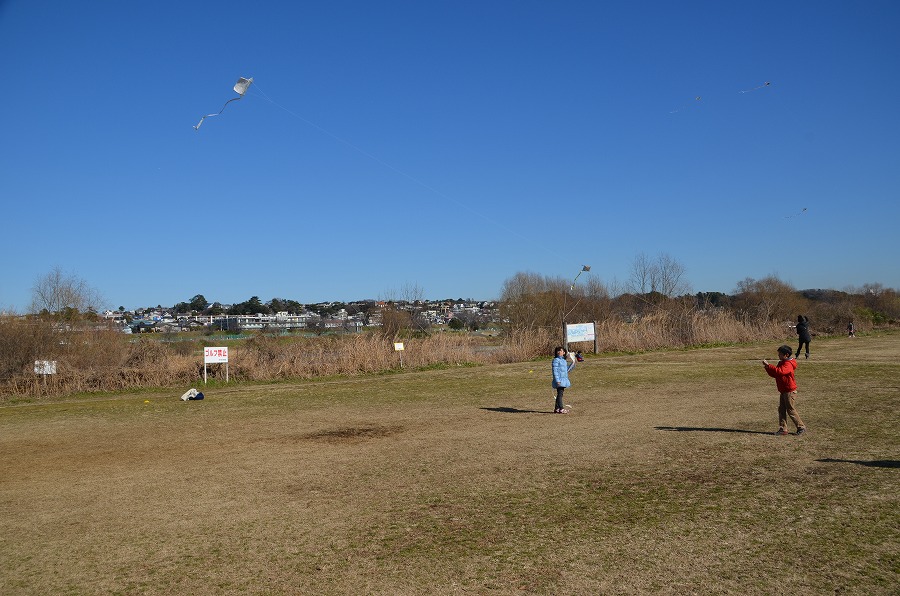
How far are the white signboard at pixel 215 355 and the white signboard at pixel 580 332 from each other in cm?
1457

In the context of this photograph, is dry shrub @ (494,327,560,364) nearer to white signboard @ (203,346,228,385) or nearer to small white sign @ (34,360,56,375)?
white signboard @ (203,346,228,385)

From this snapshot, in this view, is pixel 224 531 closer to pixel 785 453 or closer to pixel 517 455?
pixel 517 455

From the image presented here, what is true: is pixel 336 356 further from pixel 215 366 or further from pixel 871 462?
pixel 871 462

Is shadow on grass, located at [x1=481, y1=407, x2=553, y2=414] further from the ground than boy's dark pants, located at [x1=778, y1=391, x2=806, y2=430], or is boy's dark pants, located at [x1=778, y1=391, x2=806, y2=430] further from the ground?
boy's dark pants, located at [x1=778, y1=391, x2=806, y2=430]

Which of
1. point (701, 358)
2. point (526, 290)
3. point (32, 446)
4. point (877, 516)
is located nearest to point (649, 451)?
point (877, 516)

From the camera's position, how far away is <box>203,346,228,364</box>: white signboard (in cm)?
2345

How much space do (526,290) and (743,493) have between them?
43.2m

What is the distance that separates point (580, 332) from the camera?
31.5 metres

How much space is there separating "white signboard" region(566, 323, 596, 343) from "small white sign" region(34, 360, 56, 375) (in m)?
19.9

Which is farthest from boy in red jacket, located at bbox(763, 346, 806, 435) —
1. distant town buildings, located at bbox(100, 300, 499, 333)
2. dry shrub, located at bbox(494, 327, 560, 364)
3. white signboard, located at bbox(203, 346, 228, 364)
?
distant town buildings, located at bbox(100, 300, 499, 333)

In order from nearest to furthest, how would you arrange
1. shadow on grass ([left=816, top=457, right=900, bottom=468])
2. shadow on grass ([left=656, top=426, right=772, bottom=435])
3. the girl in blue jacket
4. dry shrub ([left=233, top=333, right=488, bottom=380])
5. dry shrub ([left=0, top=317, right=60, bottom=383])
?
shadow on grass ([left=816, top=457, right=900, bottom=468]) → shadow on grass ([left=656, top=426, right=772, bottom=435]) → the girl in blue jacket → dry shrub ([left=0, top=317, right=60, bottom=383]) → dry shrub ([left=233, top=333, right=488, bottom=380])

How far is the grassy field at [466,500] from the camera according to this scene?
5.65 m

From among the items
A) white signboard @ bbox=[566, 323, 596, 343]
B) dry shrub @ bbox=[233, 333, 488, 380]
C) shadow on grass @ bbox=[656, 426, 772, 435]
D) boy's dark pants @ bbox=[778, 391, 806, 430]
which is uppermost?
white signboard @ bbox=[566, 323, 596, 343]

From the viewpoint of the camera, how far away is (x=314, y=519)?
7.42 metres
